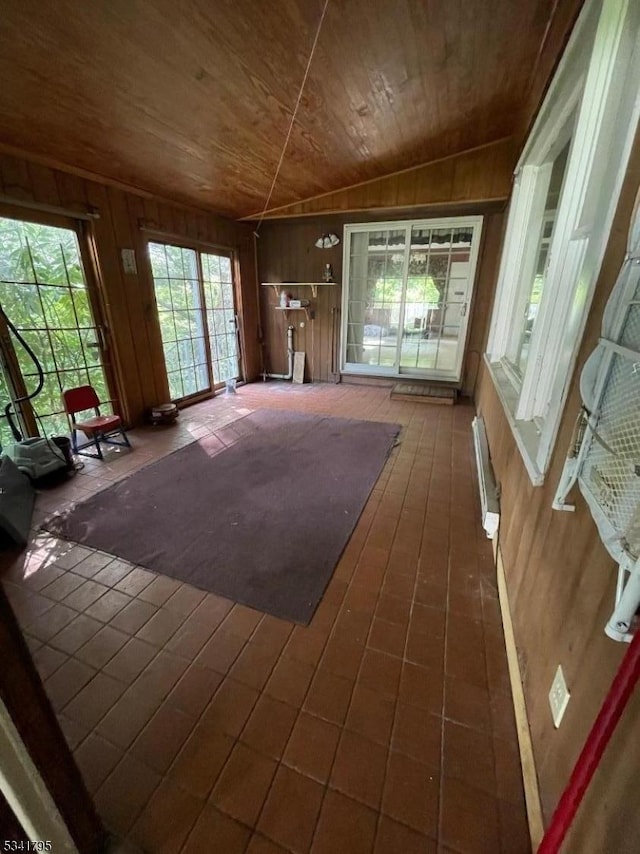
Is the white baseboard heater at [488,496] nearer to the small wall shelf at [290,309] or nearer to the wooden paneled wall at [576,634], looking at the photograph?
Answer: the wooden paneled wall at [576,634]

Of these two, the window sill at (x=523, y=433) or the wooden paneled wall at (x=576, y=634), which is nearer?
the wooden paneled wall at (x=576, y=634)

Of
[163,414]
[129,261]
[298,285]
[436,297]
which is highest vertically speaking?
[129,261]

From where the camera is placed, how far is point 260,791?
3.23 feet

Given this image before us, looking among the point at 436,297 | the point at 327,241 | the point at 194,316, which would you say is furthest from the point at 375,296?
the point at 194,316

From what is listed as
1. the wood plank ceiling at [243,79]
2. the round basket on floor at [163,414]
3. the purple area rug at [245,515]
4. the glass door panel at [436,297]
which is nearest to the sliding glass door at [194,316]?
the round basket on floor at [163,414]

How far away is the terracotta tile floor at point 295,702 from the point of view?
93 cm

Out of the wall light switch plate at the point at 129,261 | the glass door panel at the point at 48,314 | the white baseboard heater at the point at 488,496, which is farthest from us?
the wall light switch plate at the point at 129,261

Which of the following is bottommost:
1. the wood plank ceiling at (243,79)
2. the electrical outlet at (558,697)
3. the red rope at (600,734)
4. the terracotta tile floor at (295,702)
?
the terracotta tile floor at (295,702)

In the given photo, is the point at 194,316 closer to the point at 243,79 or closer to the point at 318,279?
the point at 318,279

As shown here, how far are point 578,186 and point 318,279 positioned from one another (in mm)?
4154

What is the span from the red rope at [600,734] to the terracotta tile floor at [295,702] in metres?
0.48

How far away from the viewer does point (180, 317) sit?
4.23m

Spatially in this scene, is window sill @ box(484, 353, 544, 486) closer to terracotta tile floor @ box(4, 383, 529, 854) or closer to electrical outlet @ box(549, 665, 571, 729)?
electrical outlet @ box(549, 665, 571, 729)

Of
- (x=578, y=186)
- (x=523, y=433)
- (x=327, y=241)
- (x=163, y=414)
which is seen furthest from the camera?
(x=327, y=241)
